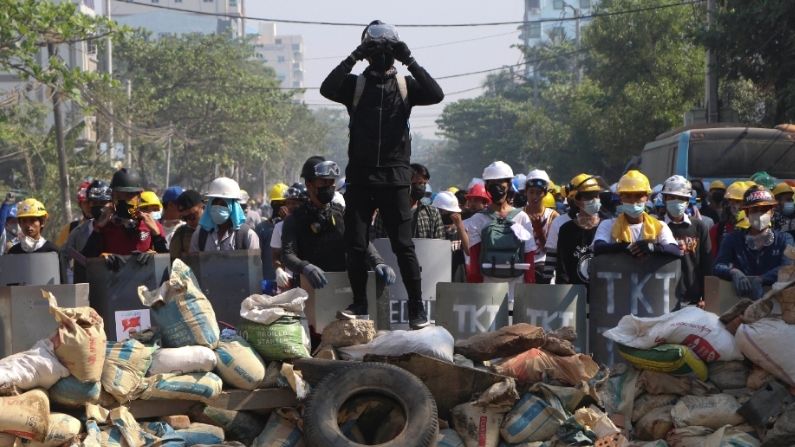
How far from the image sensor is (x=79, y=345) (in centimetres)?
670

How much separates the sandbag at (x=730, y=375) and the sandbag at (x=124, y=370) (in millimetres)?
3136

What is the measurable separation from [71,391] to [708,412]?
11.1ft

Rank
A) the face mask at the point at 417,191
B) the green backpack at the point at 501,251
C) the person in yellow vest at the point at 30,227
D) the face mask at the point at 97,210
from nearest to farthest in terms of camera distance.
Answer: the green backpack at the point at 501,251
the person in yellow vest at the point at 30,227
the face mask at the point at 97,210
the face mask at the point at 417,191

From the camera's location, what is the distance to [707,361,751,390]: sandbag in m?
7.18

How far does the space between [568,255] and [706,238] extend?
1393 mm

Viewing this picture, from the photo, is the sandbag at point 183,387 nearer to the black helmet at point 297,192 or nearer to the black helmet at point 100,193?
the black helmet at point 297,192

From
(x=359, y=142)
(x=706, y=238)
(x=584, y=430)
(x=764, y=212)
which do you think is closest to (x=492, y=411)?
(x=584, y=430)

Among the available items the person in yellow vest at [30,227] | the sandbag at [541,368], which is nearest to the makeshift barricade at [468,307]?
the sandbag at [541,368]

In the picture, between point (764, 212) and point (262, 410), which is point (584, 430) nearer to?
point (262, 410)

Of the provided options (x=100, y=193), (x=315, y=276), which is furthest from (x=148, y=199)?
(x=315, y=276)

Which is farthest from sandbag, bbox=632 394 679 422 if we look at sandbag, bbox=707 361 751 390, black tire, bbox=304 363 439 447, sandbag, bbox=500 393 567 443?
black tire, bbox=304 363 439 447

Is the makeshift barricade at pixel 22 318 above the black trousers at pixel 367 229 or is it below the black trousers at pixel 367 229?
below

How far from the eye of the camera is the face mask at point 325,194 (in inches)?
328

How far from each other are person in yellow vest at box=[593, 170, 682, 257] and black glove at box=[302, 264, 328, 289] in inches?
68.9
